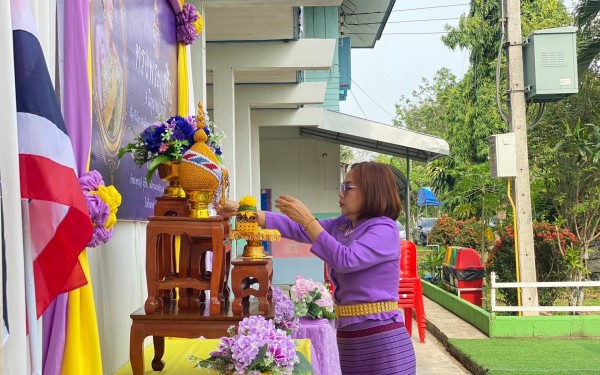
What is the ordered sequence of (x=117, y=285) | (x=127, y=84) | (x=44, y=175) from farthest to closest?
(x=127, y=84)
(x=117, y=285)
(x=44, y=175)

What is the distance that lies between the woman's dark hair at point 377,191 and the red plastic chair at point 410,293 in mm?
5484

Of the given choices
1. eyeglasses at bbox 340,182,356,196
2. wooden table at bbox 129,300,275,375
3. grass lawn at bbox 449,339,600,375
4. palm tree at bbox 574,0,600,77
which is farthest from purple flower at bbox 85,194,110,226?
palm tree at bbox 574,0,600,77

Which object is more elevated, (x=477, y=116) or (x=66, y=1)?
(x=477, y=116)

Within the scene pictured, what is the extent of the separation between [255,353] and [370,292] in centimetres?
70

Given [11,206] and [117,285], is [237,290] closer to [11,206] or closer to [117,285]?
[117,285]

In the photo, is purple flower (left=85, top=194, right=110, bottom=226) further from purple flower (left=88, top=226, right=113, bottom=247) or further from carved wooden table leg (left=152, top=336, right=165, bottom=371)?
carved wooden table leg (left=152, top=336, right=165, bottom=371)

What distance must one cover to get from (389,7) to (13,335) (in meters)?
14.5

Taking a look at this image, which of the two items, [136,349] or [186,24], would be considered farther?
[186,24]

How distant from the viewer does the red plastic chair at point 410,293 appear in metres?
8.35

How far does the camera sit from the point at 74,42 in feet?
8.21

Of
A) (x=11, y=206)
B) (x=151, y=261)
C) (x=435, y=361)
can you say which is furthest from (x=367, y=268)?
(x=435, y=361)

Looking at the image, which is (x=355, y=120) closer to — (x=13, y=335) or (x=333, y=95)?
(x=333, y=95)

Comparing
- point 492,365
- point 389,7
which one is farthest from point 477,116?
point 492,365

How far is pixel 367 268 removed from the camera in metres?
2.75
